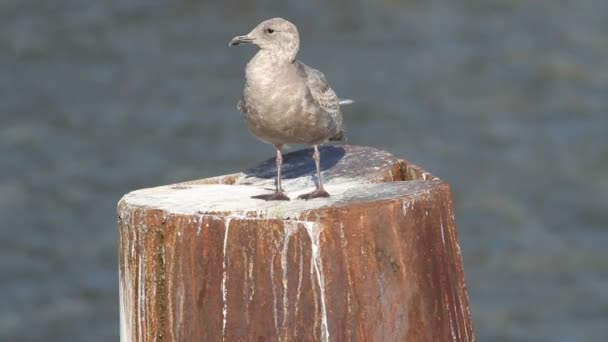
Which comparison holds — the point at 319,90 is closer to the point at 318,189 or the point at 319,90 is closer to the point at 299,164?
the point at 299,164

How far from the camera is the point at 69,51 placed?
15594mm

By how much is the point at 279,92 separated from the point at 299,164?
0.75 metres

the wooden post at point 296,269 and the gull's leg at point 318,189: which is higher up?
the gull's leg at point 318,189

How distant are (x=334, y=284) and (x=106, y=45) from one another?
35.8 feet

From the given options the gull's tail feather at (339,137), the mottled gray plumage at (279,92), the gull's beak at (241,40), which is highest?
the gull's beak at (241,40)

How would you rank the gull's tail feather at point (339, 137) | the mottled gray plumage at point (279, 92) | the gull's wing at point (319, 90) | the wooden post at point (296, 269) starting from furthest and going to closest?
the gull's tail feather at point (339, 137) → the gull's wing at point (319, 90) → the mottled gray plumage at point (279, 92) → the wooden post at point (296, 269)

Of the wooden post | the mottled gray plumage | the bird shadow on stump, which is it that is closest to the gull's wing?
the mottled gray plumage

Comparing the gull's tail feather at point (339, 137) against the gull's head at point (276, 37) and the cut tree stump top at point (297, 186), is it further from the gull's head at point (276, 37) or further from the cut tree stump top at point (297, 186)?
the gull's head at point (276, 37)

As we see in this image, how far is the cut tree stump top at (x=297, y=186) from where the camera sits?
5.54 m

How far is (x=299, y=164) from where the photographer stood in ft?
24.0

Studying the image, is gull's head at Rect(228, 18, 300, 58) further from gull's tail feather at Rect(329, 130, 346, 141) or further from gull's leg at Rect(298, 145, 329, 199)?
gull's tail feather at Rect(329, 130, 346, 141)

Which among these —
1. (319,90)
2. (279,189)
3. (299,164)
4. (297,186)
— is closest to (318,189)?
(279,189)

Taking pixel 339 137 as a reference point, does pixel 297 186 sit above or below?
below

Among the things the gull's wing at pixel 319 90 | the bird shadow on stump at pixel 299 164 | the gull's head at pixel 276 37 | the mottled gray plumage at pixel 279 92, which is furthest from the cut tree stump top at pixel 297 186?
the gull's head at pixel 276 37
